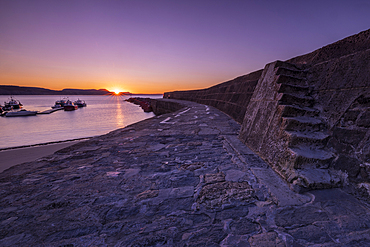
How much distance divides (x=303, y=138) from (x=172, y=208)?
68.0 inches

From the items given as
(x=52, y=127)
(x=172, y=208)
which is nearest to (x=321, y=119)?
(x=172, y=208)

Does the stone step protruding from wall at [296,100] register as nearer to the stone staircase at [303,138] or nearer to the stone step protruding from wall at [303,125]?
the stone staircase at [303,138]

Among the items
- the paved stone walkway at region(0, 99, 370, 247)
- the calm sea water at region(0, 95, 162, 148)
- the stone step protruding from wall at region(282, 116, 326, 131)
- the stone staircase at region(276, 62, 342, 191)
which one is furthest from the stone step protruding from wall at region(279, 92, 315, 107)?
the calm sea water at region(0, 95, 162, 148)

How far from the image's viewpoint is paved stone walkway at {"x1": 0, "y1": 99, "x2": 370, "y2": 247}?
1.14 m

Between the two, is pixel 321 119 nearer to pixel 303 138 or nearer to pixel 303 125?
pixel 303 125

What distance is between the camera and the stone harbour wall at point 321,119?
5.20 feet

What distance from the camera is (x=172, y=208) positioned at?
1.45 m

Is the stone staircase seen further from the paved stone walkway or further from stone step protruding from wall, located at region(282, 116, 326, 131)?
the paved stone walkway

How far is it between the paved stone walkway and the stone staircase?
0.13 m

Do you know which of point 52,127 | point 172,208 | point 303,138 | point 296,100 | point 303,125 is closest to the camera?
point 172,208

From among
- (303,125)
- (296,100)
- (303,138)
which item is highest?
(296,100)

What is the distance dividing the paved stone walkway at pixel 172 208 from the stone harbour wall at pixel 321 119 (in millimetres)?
194

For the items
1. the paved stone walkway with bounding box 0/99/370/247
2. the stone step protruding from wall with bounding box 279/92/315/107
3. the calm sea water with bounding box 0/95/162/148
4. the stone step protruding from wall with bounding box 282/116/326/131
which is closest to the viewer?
the paved stone walkway with bounding box 0/99/370/247

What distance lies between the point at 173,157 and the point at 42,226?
1.70 meters
